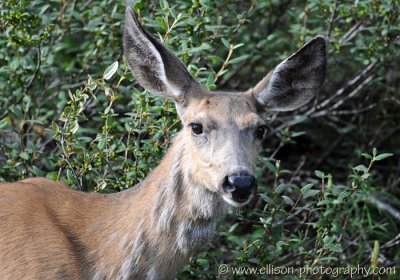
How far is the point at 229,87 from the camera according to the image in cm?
859

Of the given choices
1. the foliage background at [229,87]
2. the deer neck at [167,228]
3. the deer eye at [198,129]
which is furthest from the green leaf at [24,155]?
the deer eye at [198,129]

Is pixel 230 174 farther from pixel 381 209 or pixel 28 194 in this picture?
pixel 381 209

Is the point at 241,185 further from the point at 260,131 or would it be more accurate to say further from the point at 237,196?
the point at 260,131

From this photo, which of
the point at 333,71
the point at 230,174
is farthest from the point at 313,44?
the point at 333,71

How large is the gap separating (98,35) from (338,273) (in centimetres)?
264

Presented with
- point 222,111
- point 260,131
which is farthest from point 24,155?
point 260,131

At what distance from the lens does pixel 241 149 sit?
466cm

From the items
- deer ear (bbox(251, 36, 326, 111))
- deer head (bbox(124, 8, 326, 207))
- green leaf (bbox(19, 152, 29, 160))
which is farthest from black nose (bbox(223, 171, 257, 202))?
green leaf (bbox(19, 152, 29, 160))

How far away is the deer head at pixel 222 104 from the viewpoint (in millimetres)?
4543

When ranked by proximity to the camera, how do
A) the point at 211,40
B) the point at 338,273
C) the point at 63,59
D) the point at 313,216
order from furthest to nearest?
the point at 63,59, the point at 313,216, the point at 211,40, the point at 338,273

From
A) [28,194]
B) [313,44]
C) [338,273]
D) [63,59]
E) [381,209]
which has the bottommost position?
[381,209]

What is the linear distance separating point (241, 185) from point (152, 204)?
0.67 meters

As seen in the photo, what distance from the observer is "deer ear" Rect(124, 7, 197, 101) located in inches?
196

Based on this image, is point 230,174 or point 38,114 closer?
point 230,174
